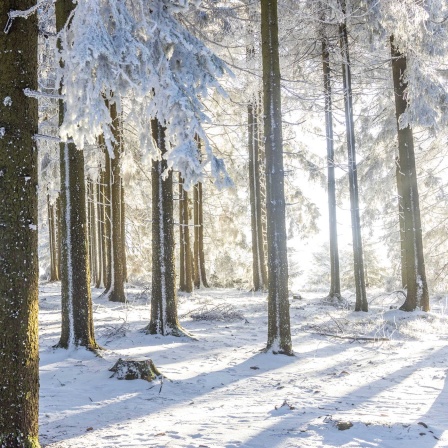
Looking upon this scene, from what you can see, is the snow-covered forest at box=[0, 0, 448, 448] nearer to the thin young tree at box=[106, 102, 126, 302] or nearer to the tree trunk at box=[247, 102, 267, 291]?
the thin young tree at box=[106, 102, 126, 302]

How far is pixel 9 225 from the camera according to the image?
11.8 ft

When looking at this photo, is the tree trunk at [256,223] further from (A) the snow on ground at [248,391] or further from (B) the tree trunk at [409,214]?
(A) the snow on ground at [248,391]

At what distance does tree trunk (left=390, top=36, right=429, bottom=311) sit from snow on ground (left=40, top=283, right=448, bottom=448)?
2.28 m

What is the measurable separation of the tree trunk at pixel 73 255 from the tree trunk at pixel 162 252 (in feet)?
5.89

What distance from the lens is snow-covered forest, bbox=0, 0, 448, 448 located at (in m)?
3.77

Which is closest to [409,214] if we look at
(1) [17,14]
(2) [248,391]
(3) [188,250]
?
(3) [188,250]

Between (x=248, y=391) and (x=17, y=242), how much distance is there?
377 cm

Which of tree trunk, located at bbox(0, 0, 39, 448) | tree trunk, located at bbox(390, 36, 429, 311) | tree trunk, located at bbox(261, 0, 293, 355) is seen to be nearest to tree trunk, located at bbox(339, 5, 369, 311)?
tree trunk, located at bbox(390, 36, 429, 311)

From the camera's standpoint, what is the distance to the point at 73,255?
7.22 meters

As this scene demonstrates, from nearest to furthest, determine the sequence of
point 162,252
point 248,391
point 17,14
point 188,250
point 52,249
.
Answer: point 17,14 < point 248,391 < point 162,252 < point 188,250 < point 52,249

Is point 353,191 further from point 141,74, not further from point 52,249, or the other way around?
point 52,249

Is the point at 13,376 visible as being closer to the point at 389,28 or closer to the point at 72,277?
the point at 72,277

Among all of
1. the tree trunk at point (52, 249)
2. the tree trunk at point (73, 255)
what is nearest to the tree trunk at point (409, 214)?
the tree trunk at point (73, 255)

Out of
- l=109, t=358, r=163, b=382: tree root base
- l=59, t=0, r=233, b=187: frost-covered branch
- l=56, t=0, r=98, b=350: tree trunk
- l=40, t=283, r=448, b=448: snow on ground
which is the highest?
l=59, t=0, r=233, b=187: frost-covered branch
